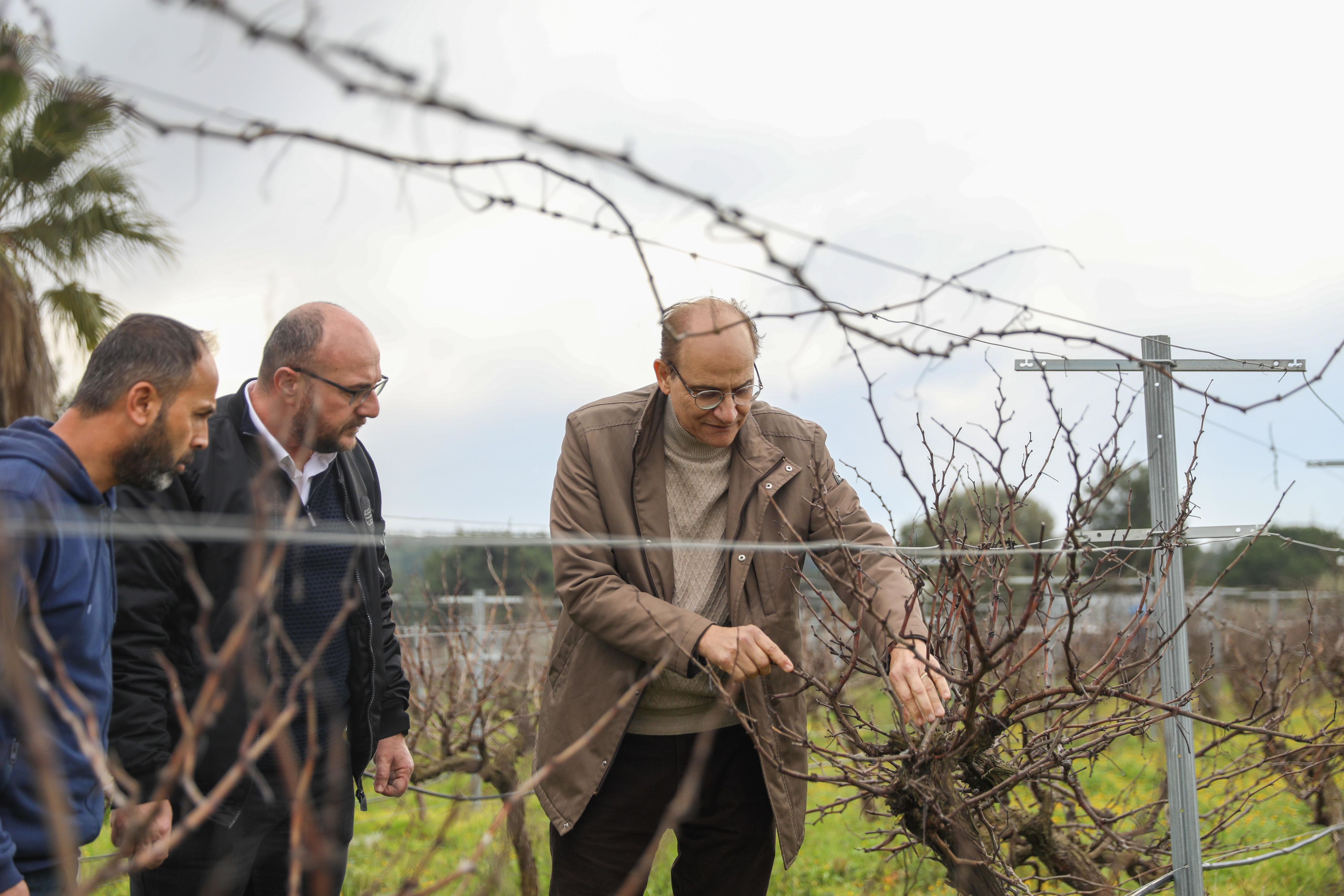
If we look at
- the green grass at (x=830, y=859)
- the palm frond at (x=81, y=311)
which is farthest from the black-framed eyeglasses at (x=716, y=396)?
the palm frond at (x=81, y=311)

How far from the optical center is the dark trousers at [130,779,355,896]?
7.29 ft

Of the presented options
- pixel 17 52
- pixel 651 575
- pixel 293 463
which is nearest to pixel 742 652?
pixel 651 575

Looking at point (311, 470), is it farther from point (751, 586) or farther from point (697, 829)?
point (697, 829)

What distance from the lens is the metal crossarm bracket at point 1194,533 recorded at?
2582 millimetres

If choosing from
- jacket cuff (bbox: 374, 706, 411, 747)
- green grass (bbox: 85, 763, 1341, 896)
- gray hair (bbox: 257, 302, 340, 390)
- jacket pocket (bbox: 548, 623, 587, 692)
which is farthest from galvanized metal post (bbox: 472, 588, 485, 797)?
gray hair (bbox: 257, 302, 340, 390)

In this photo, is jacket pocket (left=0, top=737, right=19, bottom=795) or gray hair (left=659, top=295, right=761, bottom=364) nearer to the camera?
jacket pocket (left=0, top=737, right=19, bottom=795)

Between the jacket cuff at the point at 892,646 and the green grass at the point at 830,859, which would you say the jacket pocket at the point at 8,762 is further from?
the green grass at the point at 830,859

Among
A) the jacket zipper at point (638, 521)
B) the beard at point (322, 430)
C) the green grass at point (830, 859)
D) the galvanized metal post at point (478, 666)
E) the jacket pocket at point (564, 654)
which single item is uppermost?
the beard at point (322, 430)

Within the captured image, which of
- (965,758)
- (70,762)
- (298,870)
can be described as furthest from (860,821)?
(298,870)

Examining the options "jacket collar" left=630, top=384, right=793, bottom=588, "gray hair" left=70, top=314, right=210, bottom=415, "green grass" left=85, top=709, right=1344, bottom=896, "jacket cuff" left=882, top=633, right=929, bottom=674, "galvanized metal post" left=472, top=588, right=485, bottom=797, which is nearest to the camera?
"gray hair" left=70, top=314, right=210, bottom=415

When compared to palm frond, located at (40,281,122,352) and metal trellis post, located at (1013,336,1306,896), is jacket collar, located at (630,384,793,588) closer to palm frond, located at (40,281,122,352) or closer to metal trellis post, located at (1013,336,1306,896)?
metal trellis post, located at (1013,336,1306,896)

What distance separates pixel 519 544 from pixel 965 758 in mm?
1173

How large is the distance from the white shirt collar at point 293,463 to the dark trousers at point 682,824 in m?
1.03

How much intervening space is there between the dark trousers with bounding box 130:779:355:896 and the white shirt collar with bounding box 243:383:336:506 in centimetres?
71
